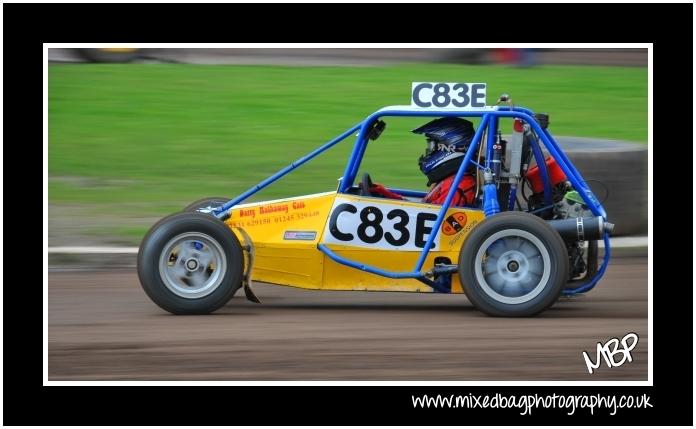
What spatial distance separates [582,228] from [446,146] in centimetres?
116

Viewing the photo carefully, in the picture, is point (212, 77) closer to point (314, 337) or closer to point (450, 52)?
point (450, 52)

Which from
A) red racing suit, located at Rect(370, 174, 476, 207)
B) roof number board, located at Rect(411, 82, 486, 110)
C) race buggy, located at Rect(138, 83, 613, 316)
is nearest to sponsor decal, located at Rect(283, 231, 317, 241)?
race buggy, located at Rect(138, 83, 613, 316)

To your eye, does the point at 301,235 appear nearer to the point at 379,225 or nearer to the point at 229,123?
the point at 379,225

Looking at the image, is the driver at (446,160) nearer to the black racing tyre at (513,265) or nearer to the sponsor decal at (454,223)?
the sponsor decal at (454,223)

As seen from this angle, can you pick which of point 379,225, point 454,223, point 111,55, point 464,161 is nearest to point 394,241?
point 379,225

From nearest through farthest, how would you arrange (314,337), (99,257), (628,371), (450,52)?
1. (628,371)
2. (314,337)
3. (99,257)
4. (450,52)

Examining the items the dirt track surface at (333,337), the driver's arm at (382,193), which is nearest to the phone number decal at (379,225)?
the driver's arm at (382,193)

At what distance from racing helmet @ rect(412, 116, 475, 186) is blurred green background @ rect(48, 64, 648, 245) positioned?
359 cm

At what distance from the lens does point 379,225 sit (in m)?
8.30

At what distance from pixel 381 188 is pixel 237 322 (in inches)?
58.1

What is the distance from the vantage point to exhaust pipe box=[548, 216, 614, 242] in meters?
8.13

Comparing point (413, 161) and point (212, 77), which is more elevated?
point (212, 77)

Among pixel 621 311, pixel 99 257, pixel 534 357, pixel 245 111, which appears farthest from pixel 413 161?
pixel 534 357

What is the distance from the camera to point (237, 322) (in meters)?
8.15
